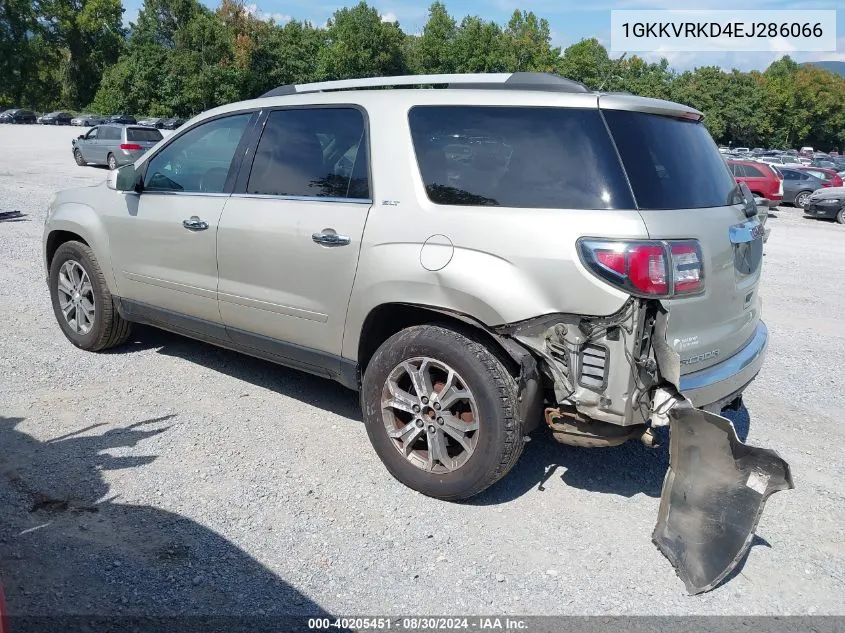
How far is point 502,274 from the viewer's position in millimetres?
3396

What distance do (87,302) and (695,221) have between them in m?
4.40

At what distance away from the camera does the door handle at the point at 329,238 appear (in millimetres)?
3941

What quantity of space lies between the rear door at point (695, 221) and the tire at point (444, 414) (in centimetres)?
83

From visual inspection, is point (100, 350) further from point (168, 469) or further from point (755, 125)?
point (755, 125)

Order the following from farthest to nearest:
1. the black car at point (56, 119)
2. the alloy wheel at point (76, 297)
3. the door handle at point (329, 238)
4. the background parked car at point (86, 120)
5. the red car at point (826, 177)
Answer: the black car at point (56, 119)
the background parked car at point (86, 120)
the red car at point (826, 177)
the alloy wheel at point (76, 297)
the door handle at point (329, 238)

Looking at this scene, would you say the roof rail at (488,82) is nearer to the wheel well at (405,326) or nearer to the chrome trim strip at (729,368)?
the wheel well at (405,326)

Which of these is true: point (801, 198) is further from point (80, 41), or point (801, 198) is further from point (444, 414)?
point (80, 41)

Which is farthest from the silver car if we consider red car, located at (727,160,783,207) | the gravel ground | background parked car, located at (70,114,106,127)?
background parked car, located at (70,114,106,127)

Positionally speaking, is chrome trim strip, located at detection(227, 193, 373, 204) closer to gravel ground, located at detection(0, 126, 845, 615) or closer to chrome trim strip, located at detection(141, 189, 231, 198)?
chrome trim strip, located at detection(141, 189, 231, 198)

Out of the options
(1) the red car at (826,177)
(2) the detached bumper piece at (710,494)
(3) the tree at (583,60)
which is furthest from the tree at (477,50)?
(2) the detached bumper piece at (710,494)

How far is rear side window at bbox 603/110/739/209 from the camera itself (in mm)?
3355

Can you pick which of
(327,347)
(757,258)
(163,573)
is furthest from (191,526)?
(757,258)

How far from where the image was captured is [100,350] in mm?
5695

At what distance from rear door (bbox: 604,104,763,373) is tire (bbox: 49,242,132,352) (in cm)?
386
